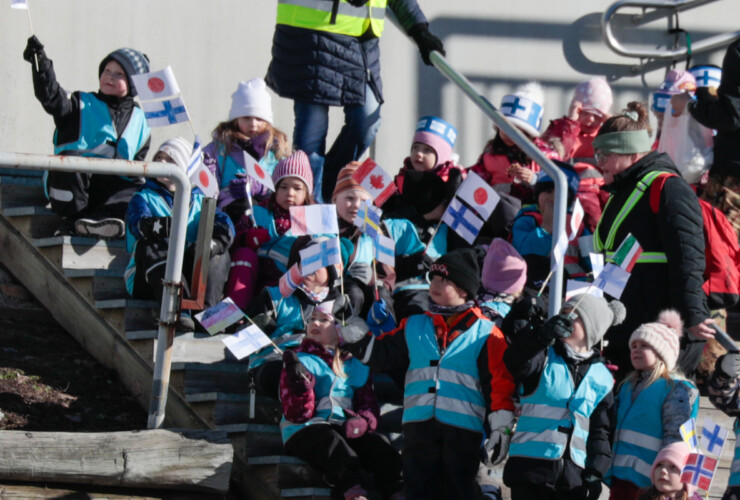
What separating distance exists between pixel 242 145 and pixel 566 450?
11.7ft

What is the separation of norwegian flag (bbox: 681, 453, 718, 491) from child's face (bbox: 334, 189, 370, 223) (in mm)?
2747

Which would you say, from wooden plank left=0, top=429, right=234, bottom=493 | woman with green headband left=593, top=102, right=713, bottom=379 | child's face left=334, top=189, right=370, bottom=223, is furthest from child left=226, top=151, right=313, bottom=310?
woman with green headband left=593, top=102, right=713, bottom=379

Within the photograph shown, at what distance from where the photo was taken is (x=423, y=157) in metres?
8.80

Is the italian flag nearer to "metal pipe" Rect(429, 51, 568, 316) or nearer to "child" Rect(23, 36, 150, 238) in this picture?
"metal pipe" Rect(429, 51, 568, 316)

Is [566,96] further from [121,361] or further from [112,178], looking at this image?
[121,361]

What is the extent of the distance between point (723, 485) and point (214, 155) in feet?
12.4

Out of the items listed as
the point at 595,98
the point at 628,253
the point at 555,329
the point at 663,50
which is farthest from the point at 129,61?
the point at 663,50

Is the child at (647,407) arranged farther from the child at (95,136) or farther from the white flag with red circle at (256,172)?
the child at (95,136)

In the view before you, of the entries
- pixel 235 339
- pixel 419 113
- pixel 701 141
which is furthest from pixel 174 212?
pixel 419 113

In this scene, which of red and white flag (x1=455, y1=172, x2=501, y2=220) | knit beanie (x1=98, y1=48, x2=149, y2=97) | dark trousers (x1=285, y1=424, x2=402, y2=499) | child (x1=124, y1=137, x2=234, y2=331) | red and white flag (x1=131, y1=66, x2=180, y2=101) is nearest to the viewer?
dark trousers (x1=285, y1=424, x2=402, y2=499)

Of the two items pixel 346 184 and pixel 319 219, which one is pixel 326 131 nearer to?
pixel 346 184

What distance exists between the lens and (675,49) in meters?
11.8

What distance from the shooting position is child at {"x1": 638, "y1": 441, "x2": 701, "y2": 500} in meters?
5.93

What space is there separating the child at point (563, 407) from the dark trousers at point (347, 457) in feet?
2.36
